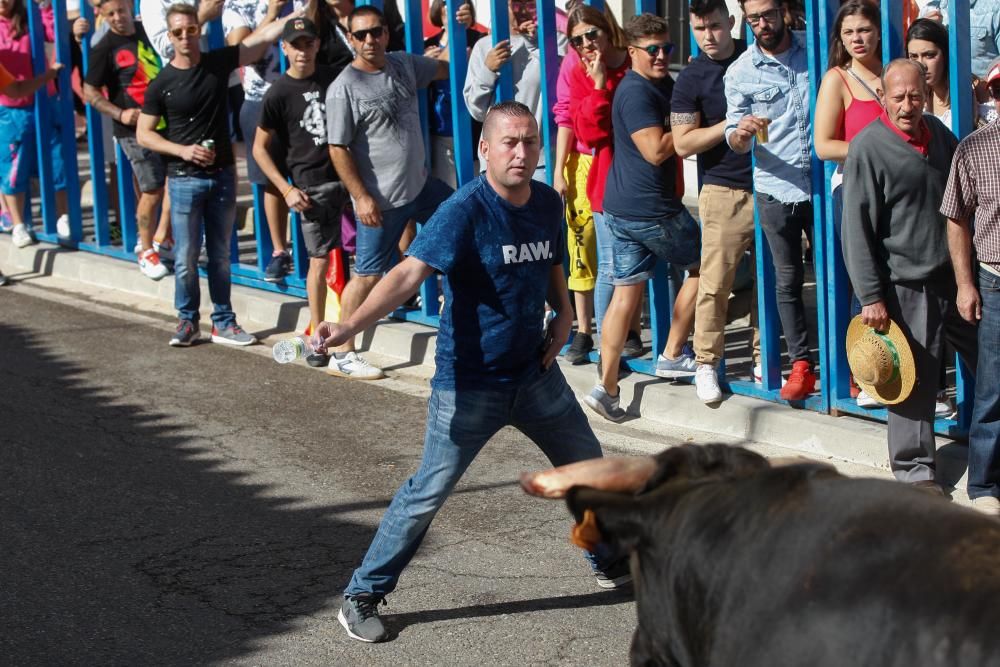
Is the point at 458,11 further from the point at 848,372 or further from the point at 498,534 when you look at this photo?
the point at 498,534

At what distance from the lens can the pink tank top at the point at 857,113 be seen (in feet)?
22.0

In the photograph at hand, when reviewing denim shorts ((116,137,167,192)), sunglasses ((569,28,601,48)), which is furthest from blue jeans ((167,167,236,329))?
sunglasses ((569,28,601,48))

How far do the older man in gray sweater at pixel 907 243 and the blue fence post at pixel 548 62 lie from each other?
96.9 inches

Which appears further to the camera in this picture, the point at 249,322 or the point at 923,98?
the point at 249,322

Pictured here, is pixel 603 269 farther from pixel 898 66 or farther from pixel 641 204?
pixel 898 66

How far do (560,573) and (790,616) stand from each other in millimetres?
3595

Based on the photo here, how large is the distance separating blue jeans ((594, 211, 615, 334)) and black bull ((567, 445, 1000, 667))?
207 inches

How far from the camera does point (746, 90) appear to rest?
7.01m

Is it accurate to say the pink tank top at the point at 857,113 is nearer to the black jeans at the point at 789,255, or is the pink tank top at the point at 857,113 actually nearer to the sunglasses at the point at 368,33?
the black jeans at the point at 789,255

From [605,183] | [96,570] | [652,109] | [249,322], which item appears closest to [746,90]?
[652,109]

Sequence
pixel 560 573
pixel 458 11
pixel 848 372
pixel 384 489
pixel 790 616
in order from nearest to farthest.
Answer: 1. pixel 790 616
2. pixel 560 573
3. pixel 384 489
4. pixel 848 372
5. pixel 458 11

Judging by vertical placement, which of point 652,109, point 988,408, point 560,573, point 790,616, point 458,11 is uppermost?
point 458,11

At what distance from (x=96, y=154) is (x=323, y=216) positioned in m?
3.17

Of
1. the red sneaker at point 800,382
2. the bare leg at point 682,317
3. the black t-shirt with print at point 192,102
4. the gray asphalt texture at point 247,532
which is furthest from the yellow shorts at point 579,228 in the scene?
the black t-shirt with print at point 192,102
